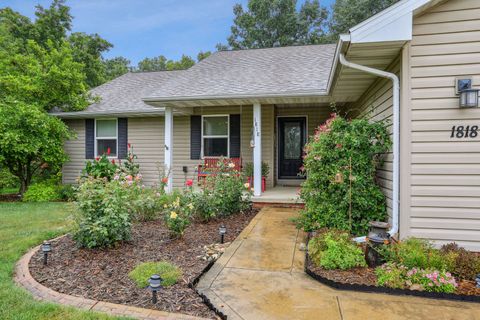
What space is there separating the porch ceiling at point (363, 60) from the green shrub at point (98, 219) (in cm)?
366

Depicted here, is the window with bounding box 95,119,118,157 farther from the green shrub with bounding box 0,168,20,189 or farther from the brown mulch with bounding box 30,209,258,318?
the brown mulch with bounding box 30,209,258,318

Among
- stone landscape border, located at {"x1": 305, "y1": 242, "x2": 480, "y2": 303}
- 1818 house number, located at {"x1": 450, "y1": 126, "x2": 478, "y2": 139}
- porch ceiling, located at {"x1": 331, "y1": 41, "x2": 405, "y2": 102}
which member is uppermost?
porch ceiling, located at {"x1": 331, "y1": 41, "x2": 405, "y2": 102}

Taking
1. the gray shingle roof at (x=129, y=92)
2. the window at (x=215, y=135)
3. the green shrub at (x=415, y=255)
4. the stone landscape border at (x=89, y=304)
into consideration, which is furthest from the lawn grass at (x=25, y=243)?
the window at (x=215, y=135)

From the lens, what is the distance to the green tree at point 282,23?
23359mm

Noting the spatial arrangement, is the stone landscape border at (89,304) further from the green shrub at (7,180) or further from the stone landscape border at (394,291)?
the green shrub at (7,180)

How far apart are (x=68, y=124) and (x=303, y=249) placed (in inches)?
369

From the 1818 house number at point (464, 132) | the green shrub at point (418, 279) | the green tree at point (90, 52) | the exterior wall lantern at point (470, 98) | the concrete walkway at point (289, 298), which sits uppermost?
the green tree at point (90, 52)

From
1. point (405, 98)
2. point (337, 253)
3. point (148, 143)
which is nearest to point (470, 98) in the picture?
point (405, 98)

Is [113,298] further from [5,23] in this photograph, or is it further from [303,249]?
[5,23]

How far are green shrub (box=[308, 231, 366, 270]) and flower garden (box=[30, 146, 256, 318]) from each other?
1.28m

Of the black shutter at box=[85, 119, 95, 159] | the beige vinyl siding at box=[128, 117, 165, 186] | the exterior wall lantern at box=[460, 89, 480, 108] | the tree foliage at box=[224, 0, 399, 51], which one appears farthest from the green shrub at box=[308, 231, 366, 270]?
the tree foliage at box=[224, 0, 399, 51]

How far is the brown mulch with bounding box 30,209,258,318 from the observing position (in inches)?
106

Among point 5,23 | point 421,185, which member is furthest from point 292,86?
point 5,23

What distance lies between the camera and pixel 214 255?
12.5ft
